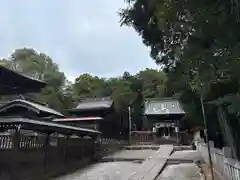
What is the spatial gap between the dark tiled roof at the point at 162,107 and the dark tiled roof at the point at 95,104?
5.70 meters

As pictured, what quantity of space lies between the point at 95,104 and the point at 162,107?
8.70 metres

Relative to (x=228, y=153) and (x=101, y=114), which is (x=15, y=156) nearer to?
(x=228, y=153)

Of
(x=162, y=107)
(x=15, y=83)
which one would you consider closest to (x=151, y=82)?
(x=162, y=107)

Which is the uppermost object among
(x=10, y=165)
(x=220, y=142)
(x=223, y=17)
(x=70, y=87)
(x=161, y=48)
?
(x=70, y=87)

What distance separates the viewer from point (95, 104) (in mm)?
30125

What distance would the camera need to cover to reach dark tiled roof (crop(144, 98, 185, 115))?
32688mm

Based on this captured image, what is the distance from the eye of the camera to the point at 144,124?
139ft

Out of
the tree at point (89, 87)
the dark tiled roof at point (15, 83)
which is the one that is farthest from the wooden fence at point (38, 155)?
the tree at point (89, 87)

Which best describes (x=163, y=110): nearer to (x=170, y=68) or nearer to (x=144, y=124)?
(x=144, y=124)

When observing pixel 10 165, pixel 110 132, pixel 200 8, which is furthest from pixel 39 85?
pixel 110 132

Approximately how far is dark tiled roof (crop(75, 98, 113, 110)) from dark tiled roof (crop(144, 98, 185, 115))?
570 centimetres

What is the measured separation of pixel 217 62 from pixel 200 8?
0.96 metres

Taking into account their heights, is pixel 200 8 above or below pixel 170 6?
below

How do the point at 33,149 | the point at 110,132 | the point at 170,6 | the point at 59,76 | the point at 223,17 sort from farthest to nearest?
the point at 59,76 → the point at 110,132 → the point at 33,149 → the point at 170,6 → the point at 223,17
